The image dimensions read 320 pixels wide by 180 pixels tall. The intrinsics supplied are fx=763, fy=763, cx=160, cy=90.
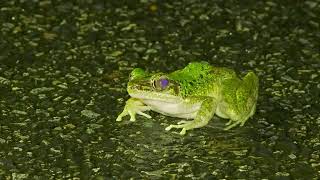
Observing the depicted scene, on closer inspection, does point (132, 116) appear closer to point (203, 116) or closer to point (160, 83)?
point (160, 83)

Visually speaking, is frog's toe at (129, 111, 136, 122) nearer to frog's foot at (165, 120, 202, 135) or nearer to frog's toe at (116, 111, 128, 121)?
frog's toe at (116, 111, 128, 121)

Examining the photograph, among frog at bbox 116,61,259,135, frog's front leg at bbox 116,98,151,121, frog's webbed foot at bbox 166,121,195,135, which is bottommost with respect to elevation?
frog's webbed foot at bbox 166,121,195,135

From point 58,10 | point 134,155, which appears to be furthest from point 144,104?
point 58,10

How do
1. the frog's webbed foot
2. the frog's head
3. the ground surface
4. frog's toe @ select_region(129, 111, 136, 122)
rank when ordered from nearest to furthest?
the ground surface, the frog's head, the frog's webbed foot, frog's toe @ select_region(129, 111, 136, 122)

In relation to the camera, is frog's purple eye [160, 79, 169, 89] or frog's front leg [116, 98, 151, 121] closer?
frog's purple eye [160, 79, 169, 89]

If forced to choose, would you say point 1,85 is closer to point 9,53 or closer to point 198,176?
point 9,53

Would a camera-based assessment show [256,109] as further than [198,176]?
Yes

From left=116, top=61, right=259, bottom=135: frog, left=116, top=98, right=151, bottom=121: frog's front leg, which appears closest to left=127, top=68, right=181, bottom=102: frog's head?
left=116, top=61, right=259, bottom=135: frog

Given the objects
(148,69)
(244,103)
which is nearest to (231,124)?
(244,103)
